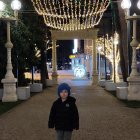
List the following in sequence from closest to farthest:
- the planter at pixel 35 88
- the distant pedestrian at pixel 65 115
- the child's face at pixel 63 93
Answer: the child's face at pixel 63 93
the distant pedestrian at pixel 65 115
the planter at pixel 35 88

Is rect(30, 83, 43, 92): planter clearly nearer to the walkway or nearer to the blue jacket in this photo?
the walkway

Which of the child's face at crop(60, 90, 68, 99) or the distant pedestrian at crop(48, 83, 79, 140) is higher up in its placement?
the child's face at crop(60, 90, 68, 99)

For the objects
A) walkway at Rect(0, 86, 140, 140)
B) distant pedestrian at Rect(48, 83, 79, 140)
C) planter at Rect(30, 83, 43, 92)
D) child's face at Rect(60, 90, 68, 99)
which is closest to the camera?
child's face at Rect(60, 90, 68, 99)

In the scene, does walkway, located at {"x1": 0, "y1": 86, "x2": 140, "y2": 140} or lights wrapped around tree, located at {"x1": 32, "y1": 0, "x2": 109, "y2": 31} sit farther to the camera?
lights wrapped around tree, located at {"x1": 32, "y1": 0, "x2": 109, "y2": 31}

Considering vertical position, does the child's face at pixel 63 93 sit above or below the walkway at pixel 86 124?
above

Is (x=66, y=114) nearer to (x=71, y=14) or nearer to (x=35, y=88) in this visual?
(x=35, y=88)

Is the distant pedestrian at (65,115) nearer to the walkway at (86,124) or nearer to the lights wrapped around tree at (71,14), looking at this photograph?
the walkway at (86,124)

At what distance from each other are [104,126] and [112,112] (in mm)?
4198

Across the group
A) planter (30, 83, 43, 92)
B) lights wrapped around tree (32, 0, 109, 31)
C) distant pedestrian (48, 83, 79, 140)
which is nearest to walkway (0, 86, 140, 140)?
distant pedestrian (48, 83, 79, 140)

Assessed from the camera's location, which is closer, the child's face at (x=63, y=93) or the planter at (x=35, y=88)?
the child's face at (x=63, y=93)

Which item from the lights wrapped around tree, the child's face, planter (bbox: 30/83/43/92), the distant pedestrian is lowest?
planter (bbox: 30/83/43/92)

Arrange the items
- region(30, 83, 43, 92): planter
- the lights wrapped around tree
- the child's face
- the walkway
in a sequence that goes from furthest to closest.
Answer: the lights wrapped around tree → region(30, 83, 43, 92): planter → the walkway → the child's face

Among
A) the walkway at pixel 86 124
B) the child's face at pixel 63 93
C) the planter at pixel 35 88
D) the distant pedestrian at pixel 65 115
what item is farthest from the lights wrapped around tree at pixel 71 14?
the child's face at pixel 63 93

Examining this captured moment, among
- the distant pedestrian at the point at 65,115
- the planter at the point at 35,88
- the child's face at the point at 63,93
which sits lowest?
the planter at the point at 35,88
